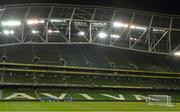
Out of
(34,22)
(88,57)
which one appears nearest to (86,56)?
(88,57)

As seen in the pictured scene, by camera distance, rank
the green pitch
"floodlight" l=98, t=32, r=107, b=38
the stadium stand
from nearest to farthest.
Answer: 1. the green pitch
2. "floodlight" l=98, t=32, r=107, b=38
3. the stadium stand

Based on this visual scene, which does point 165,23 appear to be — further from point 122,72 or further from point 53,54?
point 53,54

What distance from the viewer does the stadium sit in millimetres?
46375

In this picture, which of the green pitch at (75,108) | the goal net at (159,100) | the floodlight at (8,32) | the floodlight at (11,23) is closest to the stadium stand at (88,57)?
the floodlight at (8,32)

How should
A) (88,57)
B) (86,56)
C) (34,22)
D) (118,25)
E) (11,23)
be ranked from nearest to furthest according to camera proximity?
(11,23) < (34,22) < (118,25) < (88,57) < (86,56)

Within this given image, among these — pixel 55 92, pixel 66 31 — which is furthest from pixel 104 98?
pixel 66 31

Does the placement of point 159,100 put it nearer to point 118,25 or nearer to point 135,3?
point 118,25

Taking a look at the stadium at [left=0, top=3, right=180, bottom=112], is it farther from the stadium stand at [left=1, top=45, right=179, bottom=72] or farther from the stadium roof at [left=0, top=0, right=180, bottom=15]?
the stadium roof at [left=0, top=0, right=180, bottom=15]

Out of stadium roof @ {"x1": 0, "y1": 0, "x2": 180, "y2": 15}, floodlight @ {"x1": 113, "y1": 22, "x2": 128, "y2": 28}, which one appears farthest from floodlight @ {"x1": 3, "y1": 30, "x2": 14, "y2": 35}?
floodlight @ {"x1": 113, "y1": 22, "x2": 128, "y2": 28}

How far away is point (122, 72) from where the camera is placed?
58125 millimetres

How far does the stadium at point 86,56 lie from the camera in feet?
152

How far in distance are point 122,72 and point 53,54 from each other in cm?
1240

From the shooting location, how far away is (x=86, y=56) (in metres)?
60.3

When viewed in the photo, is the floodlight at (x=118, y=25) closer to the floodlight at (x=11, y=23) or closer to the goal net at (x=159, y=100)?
the goal net at (x=159, y=100)
